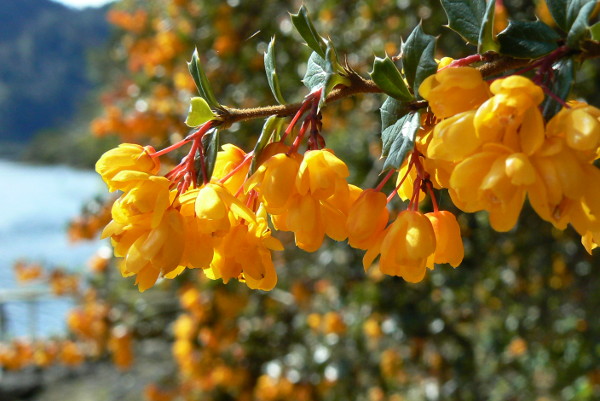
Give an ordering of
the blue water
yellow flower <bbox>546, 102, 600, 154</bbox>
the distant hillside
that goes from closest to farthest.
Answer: yellow flower <bbox>546, 102, 600, 154</bbox> < the blue water < the distant hillside

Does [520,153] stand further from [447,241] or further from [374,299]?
[374,299]

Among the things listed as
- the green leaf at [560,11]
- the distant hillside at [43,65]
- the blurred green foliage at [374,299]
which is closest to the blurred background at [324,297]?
the blurred green foliage at [374,299]

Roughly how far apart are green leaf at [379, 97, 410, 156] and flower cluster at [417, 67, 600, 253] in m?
0.09

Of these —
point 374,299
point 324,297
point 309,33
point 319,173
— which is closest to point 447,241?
point 319,173

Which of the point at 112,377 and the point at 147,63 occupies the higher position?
the point at 147,63

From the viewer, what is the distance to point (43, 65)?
17.3 metres

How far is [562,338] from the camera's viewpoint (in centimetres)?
274

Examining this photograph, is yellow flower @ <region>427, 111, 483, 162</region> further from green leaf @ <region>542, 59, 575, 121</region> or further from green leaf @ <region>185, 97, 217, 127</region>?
green leaf @ <region>185, 97, 217, 127</region>

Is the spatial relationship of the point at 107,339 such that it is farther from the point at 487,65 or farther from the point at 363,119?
the point at 487,65

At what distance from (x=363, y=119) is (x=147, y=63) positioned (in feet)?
5.20

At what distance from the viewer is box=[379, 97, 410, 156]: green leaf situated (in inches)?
25.2

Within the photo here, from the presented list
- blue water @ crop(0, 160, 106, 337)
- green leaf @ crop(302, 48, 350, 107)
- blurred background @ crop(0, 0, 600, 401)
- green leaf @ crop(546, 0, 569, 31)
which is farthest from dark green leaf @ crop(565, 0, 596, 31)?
blue water @ crop(0, 160, 106, 337)

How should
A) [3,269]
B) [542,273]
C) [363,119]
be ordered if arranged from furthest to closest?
[3,269] → [363,119] → [542,273]

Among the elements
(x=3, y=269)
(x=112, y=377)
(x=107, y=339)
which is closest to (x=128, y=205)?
(x=107, y=339)
